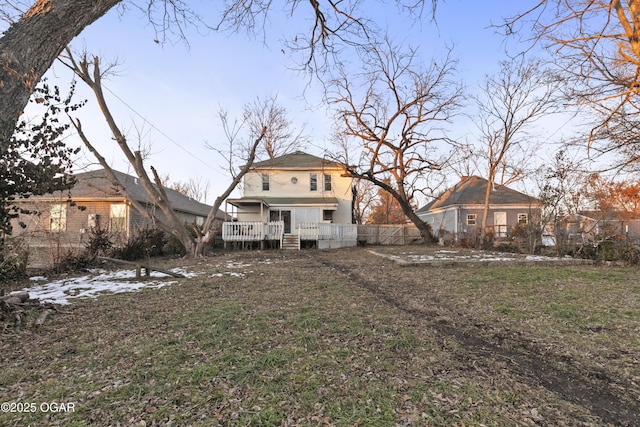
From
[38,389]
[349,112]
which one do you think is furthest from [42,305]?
[349,112]

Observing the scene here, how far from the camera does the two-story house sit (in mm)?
20719

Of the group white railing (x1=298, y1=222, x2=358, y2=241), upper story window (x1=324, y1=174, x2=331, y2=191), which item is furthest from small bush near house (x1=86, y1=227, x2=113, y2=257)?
upper story window (x1=324, y1=174, x2=331, y2=191)

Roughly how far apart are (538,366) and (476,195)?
24.4 metres

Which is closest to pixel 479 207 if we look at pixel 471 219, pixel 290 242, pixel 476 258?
pixel 471 219

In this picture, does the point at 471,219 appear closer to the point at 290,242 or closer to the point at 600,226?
the point at 600,226

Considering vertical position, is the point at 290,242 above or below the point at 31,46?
below

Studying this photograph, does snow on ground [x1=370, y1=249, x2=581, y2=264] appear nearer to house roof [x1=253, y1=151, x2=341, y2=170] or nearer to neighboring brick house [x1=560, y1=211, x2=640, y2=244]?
neighboring brick house [x1=560, y1=211, x2=640, y2=244]

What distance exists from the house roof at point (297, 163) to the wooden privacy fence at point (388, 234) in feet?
15.5

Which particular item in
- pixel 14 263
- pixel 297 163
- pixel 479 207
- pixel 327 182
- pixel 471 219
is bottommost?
pixel 14 263

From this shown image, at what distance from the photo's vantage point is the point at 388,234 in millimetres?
21984

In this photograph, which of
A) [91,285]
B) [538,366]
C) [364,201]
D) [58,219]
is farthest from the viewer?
[364,201]

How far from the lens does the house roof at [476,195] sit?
24406mm

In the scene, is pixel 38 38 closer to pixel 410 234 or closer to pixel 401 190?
pixel 401 190

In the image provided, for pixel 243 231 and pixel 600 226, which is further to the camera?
pixel 243 231
